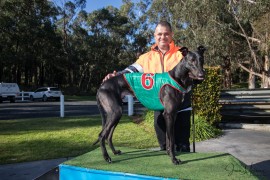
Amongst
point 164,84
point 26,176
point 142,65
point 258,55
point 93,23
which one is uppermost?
point 93,23

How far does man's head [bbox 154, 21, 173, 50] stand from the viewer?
13.6 feet

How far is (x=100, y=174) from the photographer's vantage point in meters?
3.64

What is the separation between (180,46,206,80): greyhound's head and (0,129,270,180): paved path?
92.5 inches

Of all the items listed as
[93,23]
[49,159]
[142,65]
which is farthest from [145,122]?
[93,23]

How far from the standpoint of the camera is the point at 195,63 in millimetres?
3459

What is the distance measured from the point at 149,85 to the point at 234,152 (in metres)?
4.46

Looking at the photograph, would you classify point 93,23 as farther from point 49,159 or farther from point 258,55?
point 49,159

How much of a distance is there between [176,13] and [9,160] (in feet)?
72.5

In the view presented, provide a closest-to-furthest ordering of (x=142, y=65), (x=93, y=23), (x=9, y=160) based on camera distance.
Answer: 1. (x=142, y=65)
2. (x=9, y=160)
3. (x=93, y=23)

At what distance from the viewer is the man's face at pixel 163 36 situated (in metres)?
4.15

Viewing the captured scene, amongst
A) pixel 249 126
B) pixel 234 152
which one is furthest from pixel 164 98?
pixel 249 126

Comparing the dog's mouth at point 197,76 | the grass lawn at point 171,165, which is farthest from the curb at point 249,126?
the dog's mouth at point 197,76

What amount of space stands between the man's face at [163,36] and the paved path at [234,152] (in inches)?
90.9

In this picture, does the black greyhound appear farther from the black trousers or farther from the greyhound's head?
the black trousers
